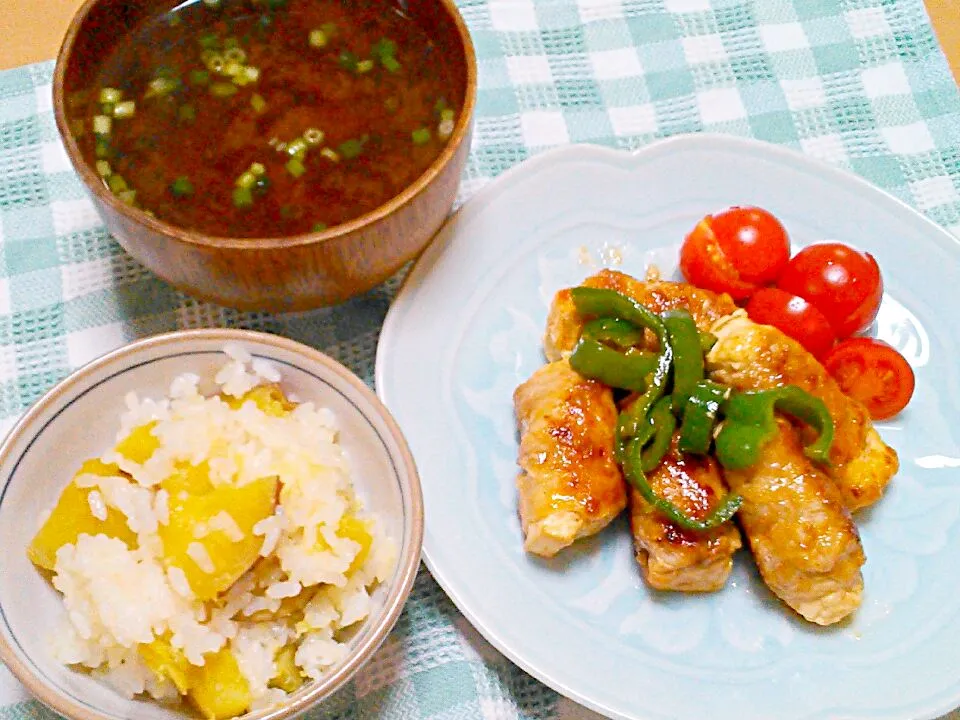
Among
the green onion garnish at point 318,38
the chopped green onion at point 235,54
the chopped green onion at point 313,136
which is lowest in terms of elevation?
the chopped green onion at point 313,136

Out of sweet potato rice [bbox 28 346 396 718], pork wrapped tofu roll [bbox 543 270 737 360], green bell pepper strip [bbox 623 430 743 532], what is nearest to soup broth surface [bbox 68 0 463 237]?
sweet potato rice [bbox 28 346 396 718]

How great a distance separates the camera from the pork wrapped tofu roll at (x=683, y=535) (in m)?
2.33

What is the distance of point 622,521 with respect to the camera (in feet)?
8.32

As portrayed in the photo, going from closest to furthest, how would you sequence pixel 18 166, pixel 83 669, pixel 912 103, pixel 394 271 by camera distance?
pixel 83 669
pixel 394 271
pixel 18 166
pixel 912 103

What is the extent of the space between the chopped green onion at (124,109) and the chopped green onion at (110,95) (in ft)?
0.05

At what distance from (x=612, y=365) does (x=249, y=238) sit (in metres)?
0.94

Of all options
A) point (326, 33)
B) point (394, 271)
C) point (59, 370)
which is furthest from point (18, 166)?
point (394, 271)

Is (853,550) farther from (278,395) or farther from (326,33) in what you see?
(326,33)

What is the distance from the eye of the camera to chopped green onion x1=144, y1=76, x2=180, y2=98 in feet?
8.14

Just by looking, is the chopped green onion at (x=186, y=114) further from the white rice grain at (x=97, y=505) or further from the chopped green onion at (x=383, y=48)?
the white rice grain at (x=97, y=505)

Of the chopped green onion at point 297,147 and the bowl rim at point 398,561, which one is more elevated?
the chopped green onion at point 297,147

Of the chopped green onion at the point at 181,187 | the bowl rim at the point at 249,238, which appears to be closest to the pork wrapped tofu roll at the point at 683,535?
the bowl rim at the point at 249,238

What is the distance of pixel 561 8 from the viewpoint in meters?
3.31

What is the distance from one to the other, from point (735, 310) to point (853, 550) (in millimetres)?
690
